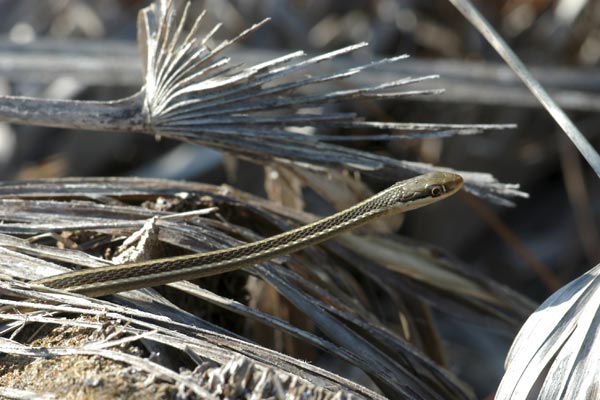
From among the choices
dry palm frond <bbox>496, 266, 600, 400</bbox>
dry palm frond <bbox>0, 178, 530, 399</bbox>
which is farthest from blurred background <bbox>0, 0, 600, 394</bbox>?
dry palm frond <bbox>496, 266, 600, 400</bbox>

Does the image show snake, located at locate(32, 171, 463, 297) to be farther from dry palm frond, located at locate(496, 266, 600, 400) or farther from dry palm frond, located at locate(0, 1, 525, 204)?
dry palm frond, located at locate(496, 266, 600, 400)

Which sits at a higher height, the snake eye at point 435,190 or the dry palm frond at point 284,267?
the snake eye at point 435,190

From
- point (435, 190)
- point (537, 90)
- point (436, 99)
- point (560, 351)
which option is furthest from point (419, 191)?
point (436, 99)

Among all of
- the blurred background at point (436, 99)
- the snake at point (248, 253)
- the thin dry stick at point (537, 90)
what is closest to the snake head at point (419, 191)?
the snake at point (248, 253)

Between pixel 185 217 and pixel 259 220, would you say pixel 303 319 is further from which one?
pixel 185 217

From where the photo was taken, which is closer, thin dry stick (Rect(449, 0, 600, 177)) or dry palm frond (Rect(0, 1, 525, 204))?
thin dry stick (Rect(449, 0, 600, 177))

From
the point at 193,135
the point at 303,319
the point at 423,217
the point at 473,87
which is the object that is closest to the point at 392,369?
the point at 303,319

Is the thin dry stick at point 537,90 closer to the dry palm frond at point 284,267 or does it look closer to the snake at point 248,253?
the snake at point 248,253
